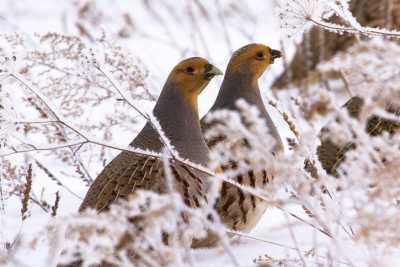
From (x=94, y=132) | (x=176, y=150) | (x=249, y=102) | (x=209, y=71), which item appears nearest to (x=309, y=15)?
(x=176, y=150)

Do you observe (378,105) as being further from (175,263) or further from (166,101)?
(166,101)


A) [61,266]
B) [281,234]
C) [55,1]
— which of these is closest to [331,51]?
[281,234]

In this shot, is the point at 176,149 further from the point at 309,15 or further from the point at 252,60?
the point at 252,60

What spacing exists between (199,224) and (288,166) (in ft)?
0.72

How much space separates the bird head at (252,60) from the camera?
4.27 m

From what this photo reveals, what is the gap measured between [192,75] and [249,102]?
0.45m

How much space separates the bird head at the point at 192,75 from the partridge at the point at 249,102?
0.34m

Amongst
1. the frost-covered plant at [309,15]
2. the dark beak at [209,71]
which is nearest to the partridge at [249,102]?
the dark beak at [209,71]

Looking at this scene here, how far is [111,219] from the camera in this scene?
1827 mm

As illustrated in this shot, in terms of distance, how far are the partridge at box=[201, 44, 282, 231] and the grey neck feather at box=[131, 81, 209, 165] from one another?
0.41 metres

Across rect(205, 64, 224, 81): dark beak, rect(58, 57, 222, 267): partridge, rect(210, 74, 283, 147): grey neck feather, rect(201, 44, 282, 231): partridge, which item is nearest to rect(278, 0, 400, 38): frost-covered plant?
rect(58, 57, 222, 267): partridge

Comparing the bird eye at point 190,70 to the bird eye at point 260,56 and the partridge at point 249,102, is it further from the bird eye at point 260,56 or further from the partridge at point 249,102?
the bird eye at point 260,56

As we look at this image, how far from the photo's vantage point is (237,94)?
420 cm

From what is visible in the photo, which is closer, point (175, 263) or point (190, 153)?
point (175, 263)
